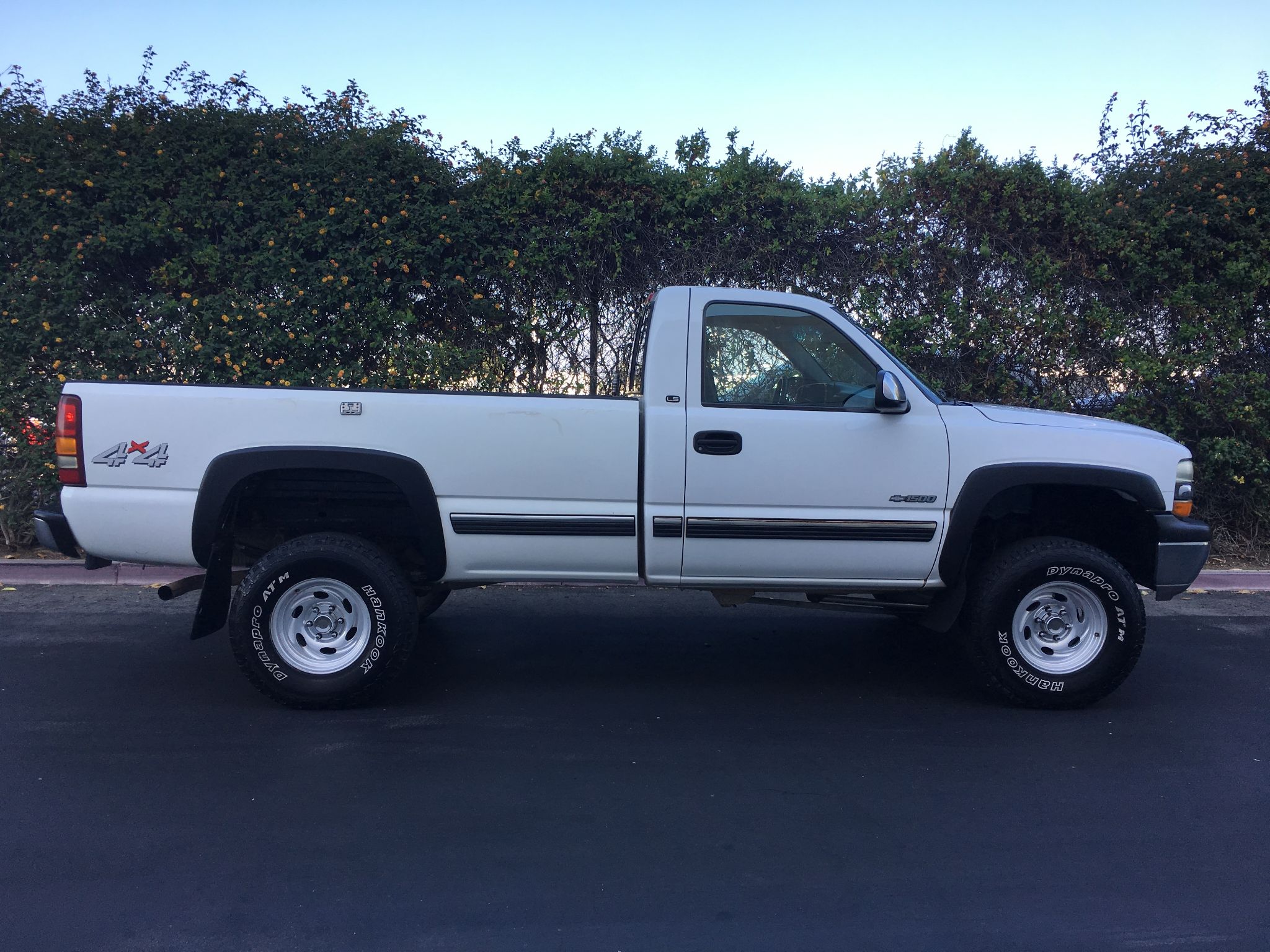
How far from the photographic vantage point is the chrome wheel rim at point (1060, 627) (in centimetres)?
484

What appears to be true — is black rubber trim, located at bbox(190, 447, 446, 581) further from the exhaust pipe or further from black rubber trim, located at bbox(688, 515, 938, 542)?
black rubber trim, located at bbox(688, 515, 938, 542)

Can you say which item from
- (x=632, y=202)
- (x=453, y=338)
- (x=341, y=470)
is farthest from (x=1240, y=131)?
(x=341, y=470)

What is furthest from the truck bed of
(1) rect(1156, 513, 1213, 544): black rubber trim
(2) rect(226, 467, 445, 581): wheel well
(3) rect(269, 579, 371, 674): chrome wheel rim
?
(1) rect(1156, 513, 1213, 544): black rubber trim

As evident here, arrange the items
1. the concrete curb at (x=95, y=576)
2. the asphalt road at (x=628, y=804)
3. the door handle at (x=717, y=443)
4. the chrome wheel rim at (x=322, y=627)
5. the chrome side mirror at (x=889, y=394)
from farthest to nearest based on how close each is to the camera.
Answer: the concrete curb at (x=95, y=576), the chrome wheel rim at (x=322, y=627), the door handle at (x=717, y=443), the chrome side mirror at (x=889, y=394), the asphalt road at (x=628, y=804)

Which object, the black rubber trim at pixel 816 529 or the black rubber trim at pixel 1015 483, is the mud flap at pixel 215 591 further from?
the black rubber trim at pixel 1015 483

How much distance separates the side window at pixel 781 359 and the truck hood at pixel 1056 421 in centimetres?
69

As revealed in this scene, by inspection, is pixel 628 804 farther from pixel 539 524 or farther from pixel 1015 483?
pixel 1015 483

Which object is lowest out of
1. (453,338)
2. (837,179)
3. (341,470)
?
(341,470)

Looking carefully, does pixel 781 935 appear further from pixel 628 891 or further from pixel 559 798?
pixel 559 798

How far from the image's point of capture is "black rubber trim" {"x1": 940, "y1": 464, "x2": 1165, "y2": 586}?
4.67m

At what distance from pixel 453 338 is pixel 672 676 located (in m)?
4.57

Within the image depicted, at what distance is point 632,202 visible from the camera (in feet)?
27.5

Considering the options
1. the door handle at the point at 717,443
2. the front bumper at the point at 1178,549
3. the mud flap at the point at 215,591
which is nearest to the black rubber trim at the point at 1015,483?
the front bumper at the point at 1178,549

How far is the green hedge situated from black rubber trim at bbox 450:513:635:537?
399 centimetres
